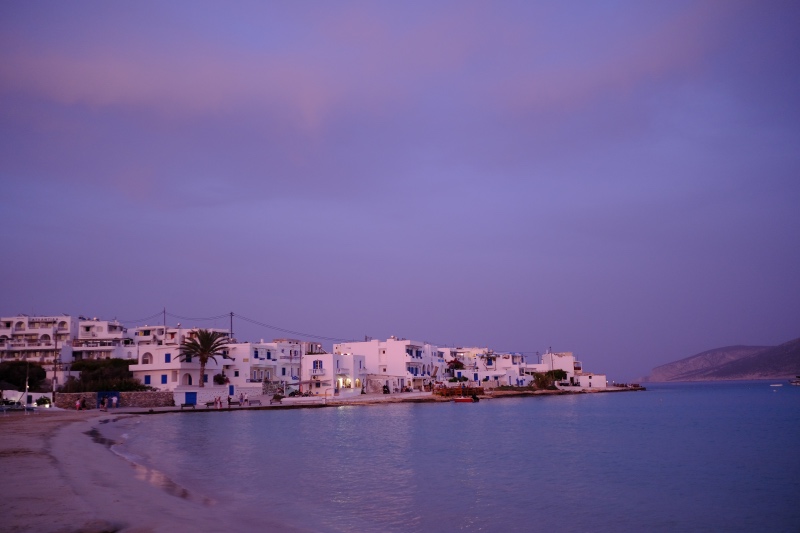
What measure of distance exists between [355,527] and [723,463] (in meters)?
21.5

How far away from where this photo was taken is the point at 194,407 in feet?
228

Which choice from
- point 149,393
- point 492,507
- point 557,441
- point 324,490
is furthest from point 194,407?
point 492,507

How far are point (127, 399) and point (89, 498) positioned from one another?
56970 millimetres

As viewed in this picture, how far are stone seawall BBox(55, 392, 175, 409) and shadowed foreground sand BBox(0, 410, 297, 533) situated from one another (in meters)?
39.5

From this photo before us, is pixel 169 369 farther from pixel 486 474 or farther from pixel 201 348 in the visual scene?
pixel 486 474

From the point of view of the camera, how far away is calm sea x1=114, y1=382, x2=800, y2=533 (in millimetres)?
18859

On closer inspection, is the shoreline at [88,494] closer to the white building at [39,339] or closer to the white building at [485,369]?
the white building at [39,339]

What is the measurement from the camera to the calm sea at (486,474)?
18859 mm

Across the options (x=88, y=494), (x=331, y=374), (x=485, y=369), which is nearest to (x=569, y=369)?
(x=485, y=369)

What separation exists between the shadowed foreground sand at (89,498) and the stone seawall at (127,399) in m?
39.5

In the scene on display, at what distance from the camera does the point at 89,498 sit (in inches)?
645

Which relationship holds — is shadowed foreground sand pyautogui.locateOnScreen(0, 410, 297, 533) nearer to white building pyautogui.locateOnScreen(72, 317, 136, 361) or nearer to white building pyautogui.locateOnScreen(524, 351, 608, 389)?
white building pyautogui.locateOnScreen(72, 317, 136, 361)

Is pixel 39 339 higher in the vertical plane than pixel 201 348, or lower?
higher

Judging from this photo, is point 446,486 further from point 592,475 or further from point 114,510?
point 114,510
